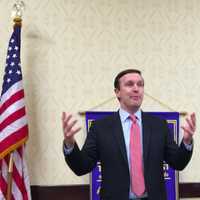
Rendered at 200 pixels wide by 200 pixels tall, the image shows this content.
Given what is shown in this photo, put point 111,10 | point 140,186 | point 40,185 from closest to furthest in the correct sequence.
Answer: point 140,186 → point 40,185 → point 111,10

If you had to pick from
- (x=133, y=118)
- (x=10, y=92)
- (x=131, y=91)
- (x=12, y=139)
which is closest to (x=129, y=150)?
(x=133, y=118)

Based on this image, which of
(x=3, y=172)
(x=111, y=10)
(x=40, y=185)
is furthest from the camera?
(x=111, y=10)

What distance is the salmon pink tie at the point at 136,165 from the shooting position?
77.5 inches

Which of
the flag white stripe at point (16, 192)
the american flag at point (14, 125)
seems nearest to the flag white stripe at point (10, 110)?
the american flag at point (14, 125)

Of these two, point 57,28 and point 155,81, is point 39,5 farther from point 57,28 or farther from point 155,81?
point 155,81

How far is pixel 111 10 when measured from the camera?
10.3 feet

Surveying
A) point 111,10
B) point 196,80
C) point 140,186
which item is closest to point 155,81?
point 196,80

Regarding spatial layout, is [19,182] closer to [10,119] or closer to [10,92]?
[10,119]

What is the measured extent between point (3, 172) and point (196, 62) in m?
1.84

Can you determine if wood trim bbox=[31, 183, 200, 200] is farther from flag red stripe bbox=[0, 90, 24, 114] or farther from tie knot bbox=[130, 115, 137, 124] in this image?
tie knot bbox=[130, 115, 137, 124]

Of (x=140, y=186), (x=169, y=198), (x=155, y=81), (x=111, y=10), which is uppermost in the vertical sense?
(x=111, y=10)

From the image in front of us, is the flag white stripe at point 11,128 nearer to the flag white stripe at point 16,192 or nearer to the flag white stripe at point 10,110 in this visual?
the flag white stripe at point 10,110

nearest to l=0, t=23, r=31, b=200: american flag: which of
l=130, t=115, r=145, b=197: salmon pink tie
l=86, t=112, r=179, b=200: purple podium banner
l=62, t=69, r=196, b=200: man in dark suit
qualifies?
l=86, t=112, r=179, b=200: purple podium banner

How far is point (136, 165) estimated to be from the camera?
6.58 feet
